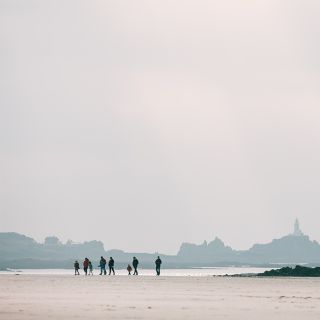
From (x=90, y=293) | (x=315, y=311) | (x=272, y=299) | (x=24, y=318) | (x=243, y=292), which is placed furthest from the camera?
(x=243, y=292)

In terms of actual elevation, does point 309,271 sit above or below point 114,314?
above

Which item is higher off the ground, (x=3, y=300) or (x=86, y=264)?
(x=86, y=264)

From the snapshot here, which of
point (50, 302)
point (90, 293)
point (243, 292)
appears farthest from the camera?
point (243, 292)

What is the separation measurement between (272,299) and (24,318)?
15.8m

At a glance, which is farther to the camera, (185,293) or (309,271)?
(309,271)

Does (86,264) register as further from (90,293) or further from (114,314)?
(114,314)

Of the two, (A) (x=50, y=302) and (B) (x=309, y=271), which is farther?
(B) (x=309, y=271)

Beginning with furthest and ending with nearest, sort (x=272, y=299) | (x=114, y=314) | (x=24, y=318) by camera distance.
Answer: (x=272, y=299) < (x=114, y=314) < (x=24, y=318)

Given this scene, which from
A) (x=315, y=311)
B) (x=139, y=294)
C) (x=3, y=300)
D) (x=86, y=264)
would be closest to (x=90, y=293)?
(x=139, y=294)

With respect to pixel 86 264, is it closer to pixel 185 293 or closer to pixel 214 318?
pixel 185 293

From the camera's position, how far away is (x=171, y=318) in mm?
28625

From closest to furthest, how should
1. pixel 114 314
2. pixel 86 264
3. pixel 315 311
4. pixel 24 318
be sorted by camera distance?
pixel 24 318, pixel 114 314, pixel 315 311, pixel 86 264

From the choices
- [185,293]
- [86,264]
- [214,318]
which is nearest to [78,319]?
[214,318]

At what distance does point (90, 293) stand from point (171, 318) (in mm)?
15542
